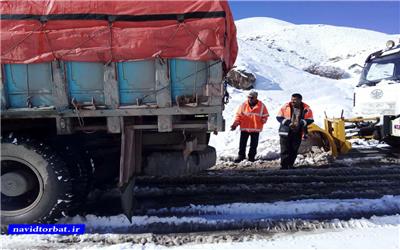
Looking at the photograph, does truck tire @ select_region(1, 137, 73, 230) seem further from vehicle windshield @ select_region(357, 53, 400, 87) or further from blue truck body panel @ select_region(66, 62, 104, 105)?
vehicle windshield @ select_region(357, 53, 400, 87)

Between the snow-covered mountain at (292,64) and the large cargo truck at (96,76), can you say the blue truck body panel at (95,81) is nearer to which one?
the large cargo truck at (96,76)

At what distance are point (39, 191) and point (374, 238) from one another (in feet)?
11.9

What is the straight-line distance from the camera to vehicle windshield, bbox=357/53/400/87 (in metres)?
7.52

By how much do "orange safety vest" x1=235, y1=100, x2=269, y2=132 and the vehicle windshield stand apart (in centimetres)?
243

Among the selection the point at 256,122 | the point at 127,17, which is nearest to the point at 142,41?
the point at 127,17

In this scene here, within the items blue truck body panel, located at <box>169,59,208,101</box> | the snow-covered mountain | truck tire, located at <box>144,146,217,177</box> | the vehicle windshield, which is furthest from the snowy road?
the vehicle windshield

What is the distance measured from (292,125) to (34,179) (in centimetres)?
427

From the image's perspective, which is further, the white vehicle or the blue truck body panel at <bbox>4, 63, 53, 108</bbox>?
the white vehicle

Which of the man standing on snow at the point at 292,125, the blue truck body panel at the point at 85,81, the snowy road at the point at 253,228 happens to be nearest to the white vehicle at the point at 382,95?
the man standing on snow at the point at 292,125

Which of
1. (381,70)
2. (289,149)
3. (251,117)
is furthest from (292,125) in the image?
(381,70)

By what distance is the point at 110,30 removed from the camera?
387cm

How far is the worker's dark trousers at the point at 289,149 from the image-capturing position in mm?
6675

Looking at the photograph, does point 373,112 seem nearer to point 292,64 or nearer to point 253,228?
point 253,228

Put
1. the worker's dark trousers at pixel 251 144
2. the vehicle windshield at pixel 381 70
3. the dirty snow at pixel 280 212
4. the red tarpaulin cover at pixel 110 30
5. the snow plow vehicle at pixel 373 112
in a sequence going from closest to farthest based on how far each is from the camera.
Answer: the dirty snow at pixel 280 212
the red tarpaulin cover at pixel 110 30
the snow plow vehicle at pixel 373 112
the worker's dark trousers at pixel 251 144
the vehicle windshield at pixel 381 70
